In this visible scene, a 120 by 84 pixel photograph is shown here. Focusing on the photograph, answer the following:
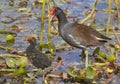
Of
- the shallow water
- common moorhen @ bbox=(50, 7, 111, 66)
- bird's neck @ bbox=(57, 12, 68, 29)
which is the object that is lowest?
the shallow water

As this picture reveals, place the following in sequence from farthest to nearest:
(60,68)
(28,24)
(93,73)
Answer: (28,24) → (60,68) → (93,73)

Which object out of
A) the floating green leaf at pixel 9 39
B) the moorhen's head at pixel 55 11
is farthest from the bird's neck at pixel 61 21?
the floating green leaf at pixel 9 39

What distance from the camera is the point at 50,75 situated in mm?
7996

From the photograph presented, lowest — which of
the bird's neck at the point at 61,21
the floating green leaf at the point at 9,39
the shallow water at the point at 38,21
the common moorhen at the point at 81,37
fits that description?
the shallow water at the point at 38,21

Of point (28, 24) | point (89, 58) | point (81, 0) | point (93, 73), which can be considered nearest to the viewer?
point (93, 73)

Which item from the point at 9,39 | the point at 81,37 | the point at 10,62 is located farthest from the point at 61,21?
the point at 10,62

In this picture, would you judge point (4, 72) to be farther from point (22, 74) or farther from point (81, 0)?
point (81, 0)

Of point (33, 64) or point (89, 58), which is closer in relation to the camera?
point (33, 64)

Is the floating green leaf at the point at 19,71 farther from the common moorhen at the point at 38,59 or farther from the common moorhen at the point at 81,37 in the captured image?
the common moorhen at the point at 81,37

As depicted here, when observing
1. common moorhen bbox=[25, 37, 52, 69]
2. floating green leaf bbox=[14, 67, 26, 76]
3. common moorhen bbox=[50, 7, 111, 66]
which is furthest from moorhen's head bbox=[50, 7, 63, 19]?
floating green leaf bbox=[14, 67, 26, 76]

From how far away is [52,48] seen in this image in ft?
29.7

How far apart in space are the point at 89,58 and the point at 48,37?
926mm

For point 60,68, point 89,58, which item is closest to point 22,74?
point 60,68

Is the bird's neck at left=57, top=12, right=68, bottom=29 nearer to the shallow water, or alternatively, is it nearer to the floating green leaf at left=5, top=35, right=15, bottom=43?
the shallow water
